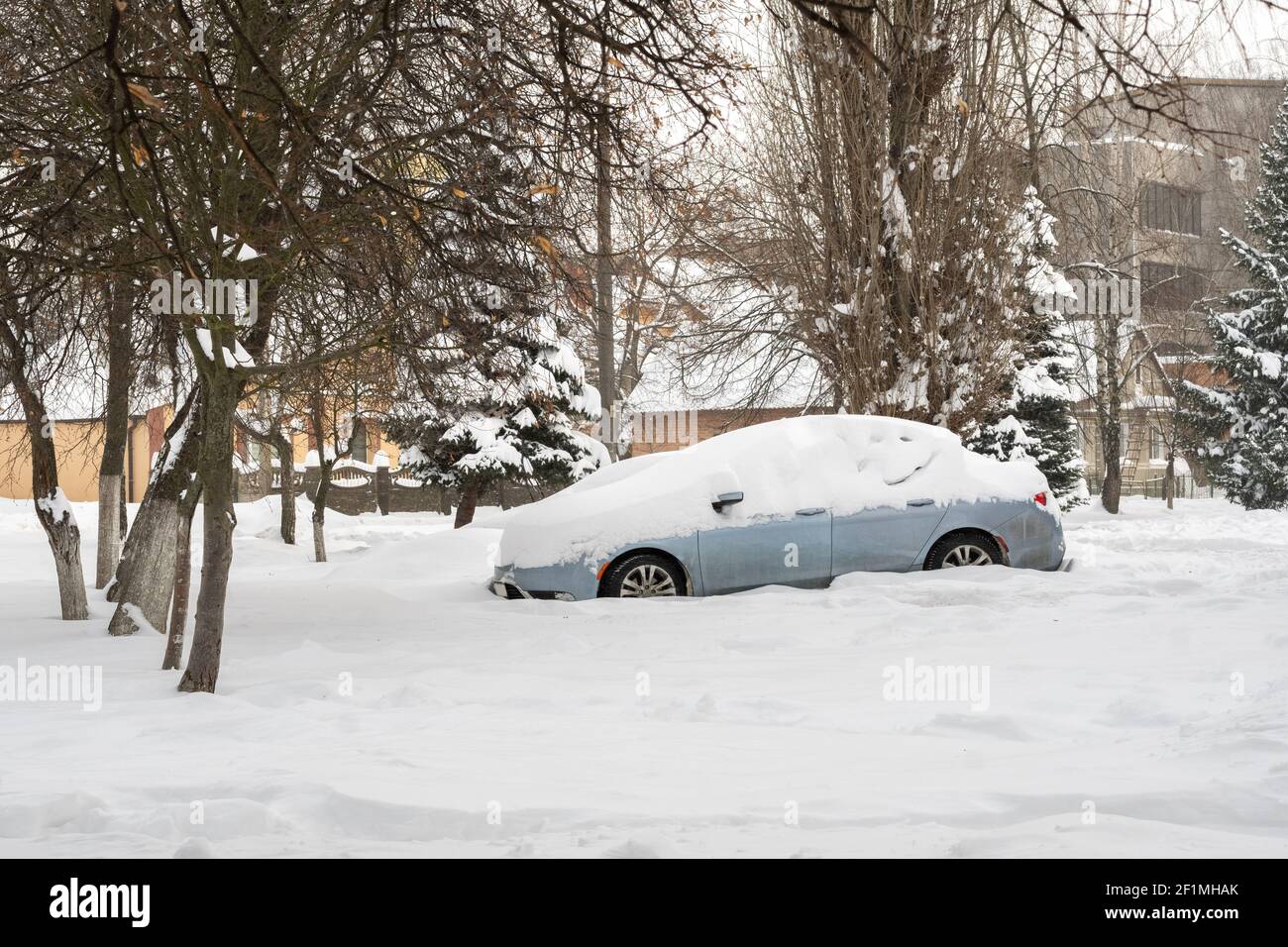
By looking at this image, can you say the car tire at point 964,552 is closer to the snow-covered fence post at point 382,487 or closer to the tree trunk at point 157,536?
the tree trunk at point 157,536

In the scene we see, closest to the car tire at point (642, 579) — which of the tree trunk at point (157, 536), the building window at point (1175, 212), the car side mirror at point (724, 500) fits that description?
the car side mirror at point (724, 500)

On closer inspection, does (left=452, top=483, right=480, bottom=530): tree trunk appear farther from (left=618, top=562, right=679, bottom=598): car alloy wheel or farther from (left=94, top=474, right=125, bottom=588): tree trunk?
(left=618, top=562, right=679, bottom=598): car alloy wheel

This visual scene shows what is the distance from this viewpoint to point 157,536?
987cm

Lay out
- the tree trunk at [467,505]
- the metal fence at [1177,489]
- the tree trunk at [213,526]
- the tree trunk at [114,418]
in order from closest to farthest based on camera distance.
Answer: the tree trunk at [213,526] → the tree trunk at [114,418] → the tree trunk at [467,505] → the metal fence at [1177,489]

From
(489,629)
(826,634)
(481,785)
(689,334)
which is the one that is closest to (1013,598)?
(826,634)

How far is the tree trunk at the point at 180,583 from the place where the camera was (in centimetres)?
739

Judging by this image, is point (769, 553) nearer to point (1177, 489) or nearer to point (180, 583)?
point (180, 583)

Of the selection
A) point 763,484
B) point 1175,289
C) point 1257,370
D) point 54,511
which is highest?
point 1175,289

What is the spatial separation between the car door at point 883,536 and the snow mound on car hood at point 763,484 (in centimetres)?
8

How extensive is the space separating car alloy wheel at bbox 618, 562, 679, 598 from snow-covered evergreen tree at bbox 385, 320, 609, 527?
11.6m

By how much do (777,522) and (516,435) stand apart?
13024 millimetres

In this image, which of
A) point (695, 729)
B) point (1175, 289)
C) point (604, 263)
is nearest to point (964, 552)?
point (695, 729)

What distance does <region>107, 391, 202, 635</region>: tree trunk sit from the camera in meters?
9.81

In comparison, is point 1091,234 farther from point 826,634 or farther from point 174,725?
point 174,725
